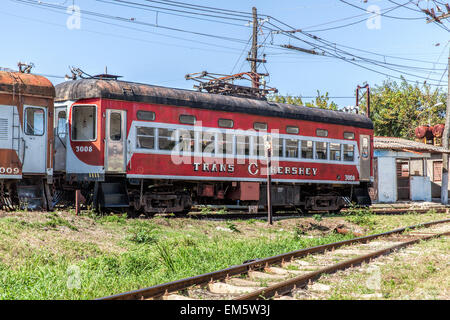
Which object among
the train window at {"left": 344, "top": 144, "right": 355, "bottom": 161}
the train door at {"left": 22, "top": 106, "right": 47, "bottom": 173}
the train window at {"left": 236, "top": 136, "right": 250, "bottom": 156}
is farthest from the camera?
the train window at {"left": 344, "top": 144, "right": 355, "bottom": 161}

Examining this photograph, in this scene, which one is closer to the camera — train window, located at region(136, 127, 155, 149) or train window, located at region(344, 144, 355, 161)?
train window, located at region(136, 127, 155, 149)

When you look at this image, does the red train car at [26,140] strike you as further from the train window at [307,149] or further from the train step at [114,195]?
the train window at [307,149]

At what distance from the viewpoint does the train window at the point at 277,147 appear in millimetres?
19219

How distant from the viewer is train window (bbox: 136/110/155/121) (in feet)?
52.5

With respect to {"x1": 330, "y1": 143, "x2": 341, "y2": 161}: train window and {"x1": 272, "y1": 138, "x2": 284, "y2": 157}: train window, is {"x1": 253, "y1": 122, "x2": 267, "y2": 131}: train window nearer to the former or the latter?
{"x1": 272, "y1": 138, "x2": 284, "y2": 157}: train window

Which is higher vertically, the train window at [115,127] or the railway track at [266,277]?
the train window at [115,127]

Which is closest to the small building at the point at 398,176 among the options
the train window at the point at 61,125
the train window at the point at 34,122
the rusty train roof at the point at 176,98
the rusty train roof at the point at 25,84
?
the rusty train roof at the point at 176,98

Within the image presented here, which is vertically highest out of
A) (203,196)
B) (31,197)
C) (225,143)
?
(225,143)

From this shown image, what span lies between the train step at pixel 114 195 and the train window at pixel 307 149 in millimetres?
7804

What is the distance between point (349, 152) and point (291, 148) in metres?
3.73

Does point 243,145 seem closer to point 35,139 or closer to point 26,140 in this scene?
point 35,139

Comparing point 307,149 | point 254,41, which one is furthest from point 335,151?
point 254,41

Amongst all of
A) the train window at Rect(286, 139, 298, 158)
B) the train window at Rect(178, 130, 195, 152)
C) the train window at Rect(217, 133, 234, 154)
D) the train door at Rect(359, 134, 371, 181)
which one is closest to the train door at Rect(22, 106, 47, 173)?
the train window at Rect(178, 130, 195, 152)

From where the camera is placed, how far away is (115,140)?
1557cm
